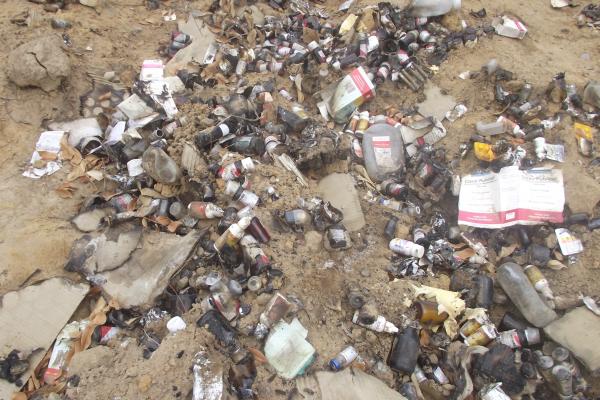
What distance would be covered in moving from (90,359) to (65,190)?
1.51 meters

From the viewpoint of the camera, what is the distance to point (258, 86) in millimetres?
4273

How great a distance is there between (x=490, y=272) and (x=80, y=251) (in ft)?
10.2

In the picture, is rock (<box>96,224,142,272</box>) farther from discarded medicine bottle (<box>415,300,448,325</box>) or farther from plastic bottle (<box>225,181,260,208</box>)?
discarded medicine bottle (<box>415,300,448,325</box>)

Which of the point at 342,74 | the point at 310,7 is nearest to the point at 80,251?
the point at 342,74

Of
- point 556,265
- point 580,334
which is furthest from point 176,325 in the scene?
point 556,265

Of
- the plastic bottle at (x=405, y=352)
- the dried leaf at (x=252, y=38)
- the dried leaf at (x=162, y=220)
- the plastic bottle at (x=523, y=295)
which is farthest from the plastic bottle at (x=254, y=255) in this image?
the dried leaf at (x=252, y=38)

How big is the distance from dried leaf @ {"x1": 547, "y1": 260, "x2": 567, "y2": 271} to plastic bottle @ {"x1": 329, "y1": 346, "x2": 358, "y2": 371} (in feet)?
5.45

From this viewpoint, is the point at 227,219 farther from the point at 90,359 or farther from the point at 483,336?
the point at 483,336

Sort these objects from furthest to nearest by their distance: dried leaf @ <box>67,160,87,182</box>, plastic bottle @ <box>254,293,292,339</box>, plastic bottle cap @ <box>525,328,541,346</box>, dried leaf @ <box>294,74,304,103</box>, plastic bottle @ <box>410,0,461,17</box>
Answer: plastic bottle @ <box>410,0,461,17</box> → dried leaf @ <box>294,74,304,103</box> → dried leaf @ <box>67,160,87,182</box> → plastic bottle cap @ <box>525,328,541,346</box> → plastic bottle @ <box>254,293,292,339</box>

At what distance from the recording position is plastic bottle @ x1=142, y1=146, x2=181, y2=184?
3432 millimetres

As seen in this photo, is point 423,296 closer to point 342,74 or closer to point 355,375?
point 355,375

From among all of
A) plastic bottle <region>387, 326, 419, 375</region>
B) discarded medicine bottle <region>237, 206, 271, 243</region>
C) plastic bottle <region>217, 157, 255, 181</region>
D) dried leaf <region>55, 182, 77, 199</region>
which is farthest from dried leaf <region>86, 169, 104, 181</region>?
plastic bottle <region>387, 326, 419, 375</region>

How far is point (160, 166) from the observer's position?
3.44 meters

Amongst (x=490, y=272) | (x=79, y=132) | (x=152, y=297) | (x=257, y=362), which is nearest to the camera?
(x=257, y=362)
